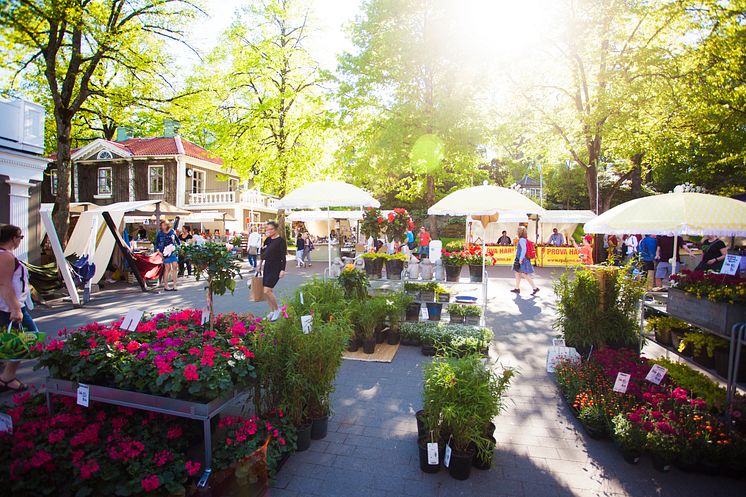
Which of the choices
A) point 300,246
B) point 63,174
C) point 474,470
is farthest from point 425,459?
point 300,246

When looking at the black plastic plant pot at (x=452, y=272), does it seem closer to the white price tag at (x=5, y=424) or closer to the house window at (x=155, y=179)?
the white price tag at (x=5, y=424)

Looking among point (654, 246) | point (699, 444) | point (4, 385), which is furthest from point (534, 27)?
point (4, 385)

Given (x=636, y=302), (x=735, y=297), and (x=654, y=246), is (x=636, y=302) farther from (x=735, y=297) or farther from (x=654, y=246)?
(x=654, y=246)

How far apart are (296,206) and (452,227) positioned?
25579mm

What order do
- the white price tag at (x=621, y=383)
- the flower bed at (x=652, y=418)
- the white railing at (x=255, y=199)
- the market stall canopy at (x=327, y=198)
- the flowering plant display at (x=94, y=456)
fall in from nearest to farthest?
the flowering plant display at (x=94, y=456) → the flower bed at (x=652, y=418) → the white price tag at (x=621, y=383) → the market stall canopy at (x=327, y=198) → the white railing at (x=255, y=199)

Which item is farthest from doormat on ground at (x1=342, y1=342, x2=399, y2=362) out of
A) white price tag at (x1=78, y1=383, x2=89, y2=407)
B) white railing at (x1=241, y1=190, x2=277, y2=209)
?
white railing at (x1=241, y1=190, x2=277, y2=209)

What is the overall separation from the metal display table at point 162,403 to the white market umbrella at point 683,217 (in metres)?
4.99

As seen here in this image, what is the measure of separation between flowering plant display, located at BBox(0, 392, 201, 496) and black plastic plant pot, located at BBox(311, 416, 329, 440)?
1.09 m

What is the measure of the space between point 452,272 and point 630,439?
4.59 metres

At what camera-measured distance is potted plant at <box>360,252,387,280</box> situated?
7922mm

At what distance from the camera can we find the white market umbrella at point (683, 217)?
4516 millimetres

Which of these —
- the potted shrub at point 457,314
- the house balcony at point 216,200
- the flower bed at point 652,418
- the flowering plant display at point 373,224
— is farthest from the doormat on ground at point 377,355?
the house balcony at point 216,200

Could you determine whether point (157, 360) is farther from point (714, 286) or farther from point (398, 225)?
point (398, 225)

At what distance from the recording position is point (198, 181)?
31250 millimetres
